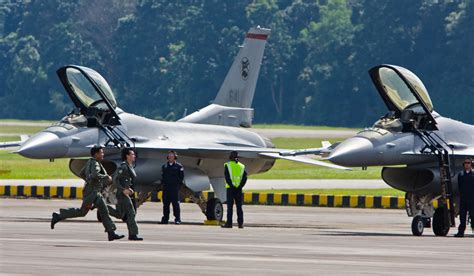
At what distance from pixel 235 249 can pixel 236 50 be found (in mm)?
98641

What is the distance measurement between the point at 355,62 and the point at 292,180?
69.3 m

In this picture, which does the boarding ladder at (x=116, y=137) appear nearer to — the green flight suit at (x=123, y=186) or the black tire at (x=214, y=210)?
the black tire at (x=214, y=210)

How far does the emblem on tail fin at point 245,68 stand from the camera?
113 ft

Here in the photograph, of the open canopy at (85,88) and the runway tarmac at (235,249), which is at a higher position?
the open canopy at (85,88)

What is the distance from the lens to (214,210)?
29609 millimetres

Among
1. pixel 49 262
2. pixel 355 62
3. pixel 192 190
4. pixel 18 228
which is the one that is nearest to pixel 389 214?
pixel 192 190

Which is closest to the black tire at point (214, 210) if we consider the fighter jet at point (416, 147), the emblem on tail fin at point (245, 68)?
the fighter jet at point (416, 147)

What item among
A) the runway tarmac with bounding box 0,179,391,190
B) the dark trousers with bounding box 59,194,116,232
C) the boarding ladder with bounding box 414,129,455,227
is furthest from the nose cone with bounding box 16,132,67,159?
the runway tarmac with bounding box 0,179,391,190

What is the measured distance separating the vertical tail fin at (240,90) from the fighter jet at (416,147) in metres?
7.28

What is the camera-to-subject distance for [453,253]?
2081cm

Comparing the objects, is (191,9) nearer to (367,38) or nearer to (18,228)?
(367,38)

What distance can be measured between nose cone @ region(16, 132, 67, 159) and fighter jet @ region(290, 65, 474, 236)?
17.9 ft

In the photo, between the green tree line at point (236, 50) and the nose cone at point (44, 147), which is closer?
the nose cone at point (44, 147)

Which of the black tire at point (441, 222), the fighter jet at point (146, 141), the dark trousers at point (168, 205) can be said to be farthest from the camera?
the fighter jet at point (146, 141)
